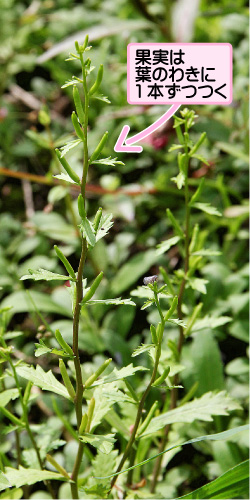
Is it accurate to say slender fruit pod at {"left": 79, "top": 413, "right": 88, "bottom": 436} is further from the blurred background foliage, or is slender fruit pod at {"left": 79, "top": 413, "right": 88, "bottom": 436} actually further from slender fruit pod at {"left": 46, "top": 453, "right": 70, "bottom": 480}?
the blurred background foliage

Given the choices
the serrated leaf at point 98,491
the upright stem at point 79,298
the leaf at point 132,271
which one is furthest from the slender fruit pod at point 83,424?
the leaf at point 132,271

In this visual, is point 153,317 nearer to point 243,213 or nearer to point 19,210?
point 243,213

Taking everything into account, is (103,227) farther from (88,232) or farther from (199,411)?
(199,411)

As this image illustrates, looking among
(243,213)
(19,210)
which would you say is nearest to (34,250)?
(19,210)

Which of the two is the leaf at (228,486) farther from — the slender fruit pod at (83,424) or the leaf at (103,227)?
the leaf at (103,227)

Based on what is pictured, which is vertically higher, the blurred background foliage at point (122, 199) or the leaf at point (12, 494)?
the blurred background foliage at point (122, 199)

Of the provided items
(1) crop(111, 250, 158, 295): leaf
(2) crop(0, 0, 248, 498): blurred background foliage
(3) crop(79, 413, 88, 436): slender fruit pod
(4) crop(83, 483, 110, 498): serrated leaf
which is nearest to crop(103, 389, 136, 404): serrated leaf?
(3) crop(79, 413, 88, 436): slender fruit pod
